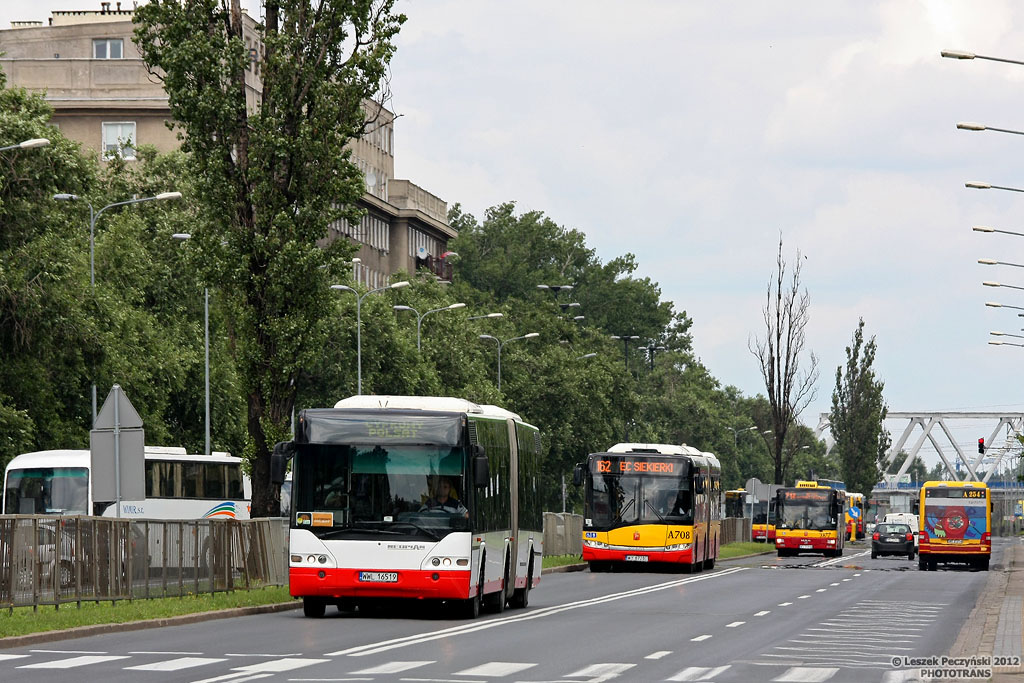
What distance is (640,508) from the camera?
4809 centimetres

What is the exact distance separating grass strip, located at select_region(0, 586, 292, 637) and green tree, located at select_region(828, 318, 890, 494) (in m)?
91.6

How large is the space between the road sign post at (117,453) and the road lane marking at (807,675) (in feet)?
32.9

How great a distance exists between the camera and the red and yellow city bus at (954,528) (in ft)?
200

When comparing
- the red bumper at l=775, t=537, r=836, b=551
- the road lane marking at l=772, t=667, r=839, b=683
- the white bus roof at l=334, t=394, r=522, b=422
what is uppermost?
the white bus roof at l=334, t=394, r=522, b=422

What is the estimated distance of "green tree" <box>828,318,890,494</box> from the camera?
4683 inches

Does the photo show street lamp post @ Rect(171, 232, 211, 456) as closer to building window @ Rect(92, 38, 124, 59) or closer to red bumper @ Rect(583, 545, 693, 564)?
red bumper @ Rect(583, 545, 693, 564)

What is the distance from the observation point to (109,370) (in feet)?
165

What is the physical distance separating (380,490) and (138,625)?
3.66m

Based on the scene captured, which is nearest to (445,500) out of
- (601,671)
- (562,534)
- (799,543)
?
(601,671)

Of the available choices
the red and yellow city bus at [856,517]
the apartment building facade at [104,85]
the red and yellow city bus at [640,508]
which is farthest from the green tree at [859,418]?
the red and yellow city bus at [640,508]

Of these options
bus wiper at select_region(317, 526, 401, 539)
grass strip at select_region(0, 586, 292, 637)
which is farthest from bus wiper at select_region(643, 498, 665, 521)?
bus wiper at select_region(317, 526, 401, 539)

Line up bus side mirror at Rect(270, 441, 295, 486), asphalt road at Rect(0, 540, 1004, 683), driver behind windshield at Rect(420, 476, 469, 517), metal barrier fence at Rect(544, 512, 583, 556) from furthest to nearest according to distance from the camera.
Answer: metal barrier fence at Rect(544, 512, 583, 556)
driver behind windshield at Rect(420, 476, 469, 517)
bus side mirror at Rect(270, 441, 295, 486)
asphalt road at Rect(0, 540, 1004, 683)

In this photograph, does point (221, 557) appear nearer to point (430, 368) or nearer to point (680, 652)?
point (680, 652)

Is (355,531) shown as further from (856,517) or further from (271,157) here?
(856,517)
